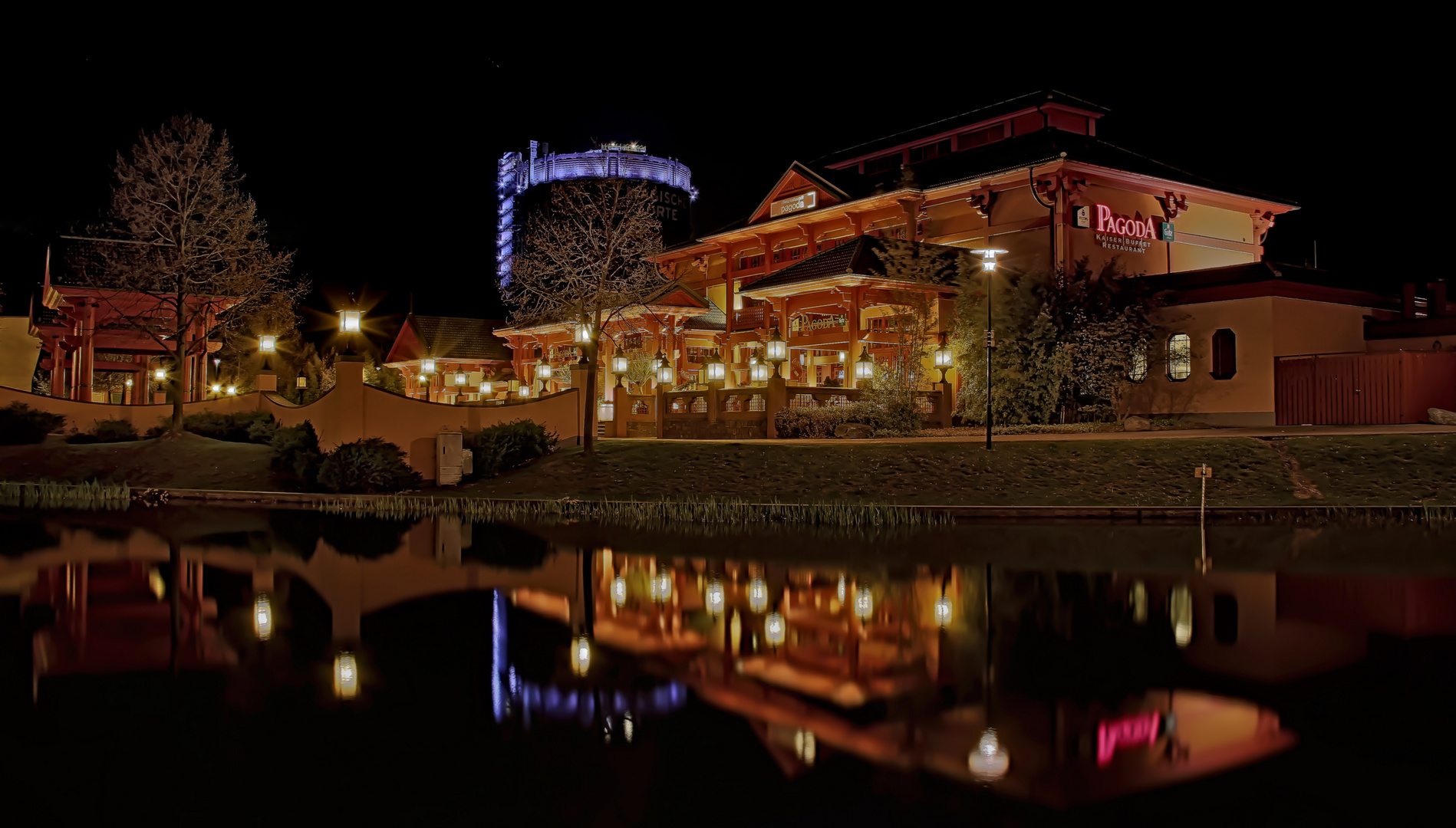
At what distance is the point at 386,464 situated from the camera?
2106 cm

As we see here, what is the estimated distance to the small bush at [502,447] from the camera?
2209 centimetres

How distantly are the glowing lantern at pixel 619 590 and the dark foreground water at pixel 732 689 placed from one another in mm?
74

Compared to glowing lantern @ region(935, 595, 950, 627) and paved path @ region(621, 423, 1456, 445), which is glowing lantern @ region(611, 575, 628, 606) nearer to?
glowing lantern @ region(935, 595, 950, 627)

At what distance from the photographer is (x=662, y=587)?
35.0 feet

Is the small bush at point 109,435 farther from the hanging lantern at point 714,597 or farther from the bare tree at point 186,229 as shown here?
the hanging lantern at point 714,597

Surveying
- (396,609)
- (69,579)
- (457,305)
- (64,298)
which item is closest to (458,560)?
(396,609)

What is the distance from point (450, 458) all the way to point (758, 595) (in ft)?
42.8

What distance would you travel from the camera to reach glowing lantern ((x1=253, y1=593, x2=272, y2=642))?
8.63 m

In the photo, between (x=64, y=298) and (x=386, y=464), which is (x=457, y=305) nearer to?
(x=64, y=298)

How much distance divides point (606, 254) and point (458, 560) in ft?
53.1

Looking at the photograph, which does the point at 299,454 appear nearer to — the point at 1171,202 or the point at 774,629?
the point at 774,629

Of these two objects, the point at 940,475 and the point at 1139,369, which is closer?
the point at 940,475

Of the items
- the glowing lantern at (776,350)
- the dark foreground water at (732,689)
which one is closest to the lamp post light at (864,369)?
the glowing lantern at (776,350)

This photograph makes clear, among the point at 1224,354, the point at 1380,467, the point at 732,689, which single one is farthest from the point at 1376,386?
the point at 732,689
